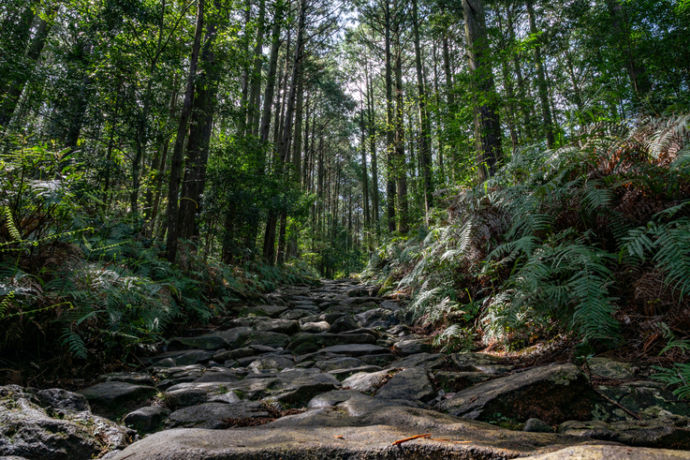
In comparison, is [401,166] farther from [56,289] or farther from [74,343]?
[74,343]

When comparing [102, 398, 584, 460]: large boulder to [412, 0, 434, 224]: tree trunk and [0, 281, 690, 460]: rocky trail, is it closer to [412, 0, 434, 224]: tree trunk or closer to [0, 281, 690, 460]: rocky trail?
[0, 281, 690, 460]: rocky trail

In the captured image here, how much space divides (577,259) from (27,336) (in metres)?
4.83

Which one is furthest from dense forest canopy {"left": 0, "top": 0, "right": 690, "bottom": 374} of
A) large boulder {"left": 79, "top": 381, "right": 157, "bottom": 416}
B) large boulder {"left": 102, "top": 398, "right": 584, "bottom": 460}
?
large boulder {"left": 102, "top": 398, "right": 584, "bottom": 460}

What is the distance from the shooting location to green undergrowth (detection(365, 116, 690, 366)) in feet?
8.64

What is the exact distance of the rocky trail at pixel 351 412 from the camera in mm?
1203

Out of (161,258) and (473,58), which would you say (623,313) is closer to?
(473,58)

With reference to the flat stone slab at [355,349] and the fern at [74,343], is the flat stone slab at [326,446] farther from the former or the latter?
the flat stone slab at [355,349]

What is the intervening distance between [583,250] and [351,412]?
241 centimetres

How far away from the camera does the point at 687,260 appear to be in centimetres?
243

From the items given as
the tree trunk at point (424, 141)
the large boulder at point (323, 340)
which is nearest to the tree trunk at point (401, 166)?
the tree trunk at point (424, 141)

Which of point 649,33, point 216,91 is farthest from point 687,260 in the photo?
point 649,33

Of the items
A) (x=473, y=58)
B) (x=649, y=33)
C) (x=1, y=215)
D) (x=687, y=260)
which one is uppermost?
(x=649, y=33)

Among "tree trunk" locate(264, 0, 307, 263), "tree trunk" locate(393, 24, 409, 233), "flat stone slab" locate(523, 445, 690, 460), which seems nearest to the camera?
"flat stone slab" locate(523, 445, 690, 460)

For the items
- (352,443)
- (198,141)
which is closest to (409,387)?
(352,443)
